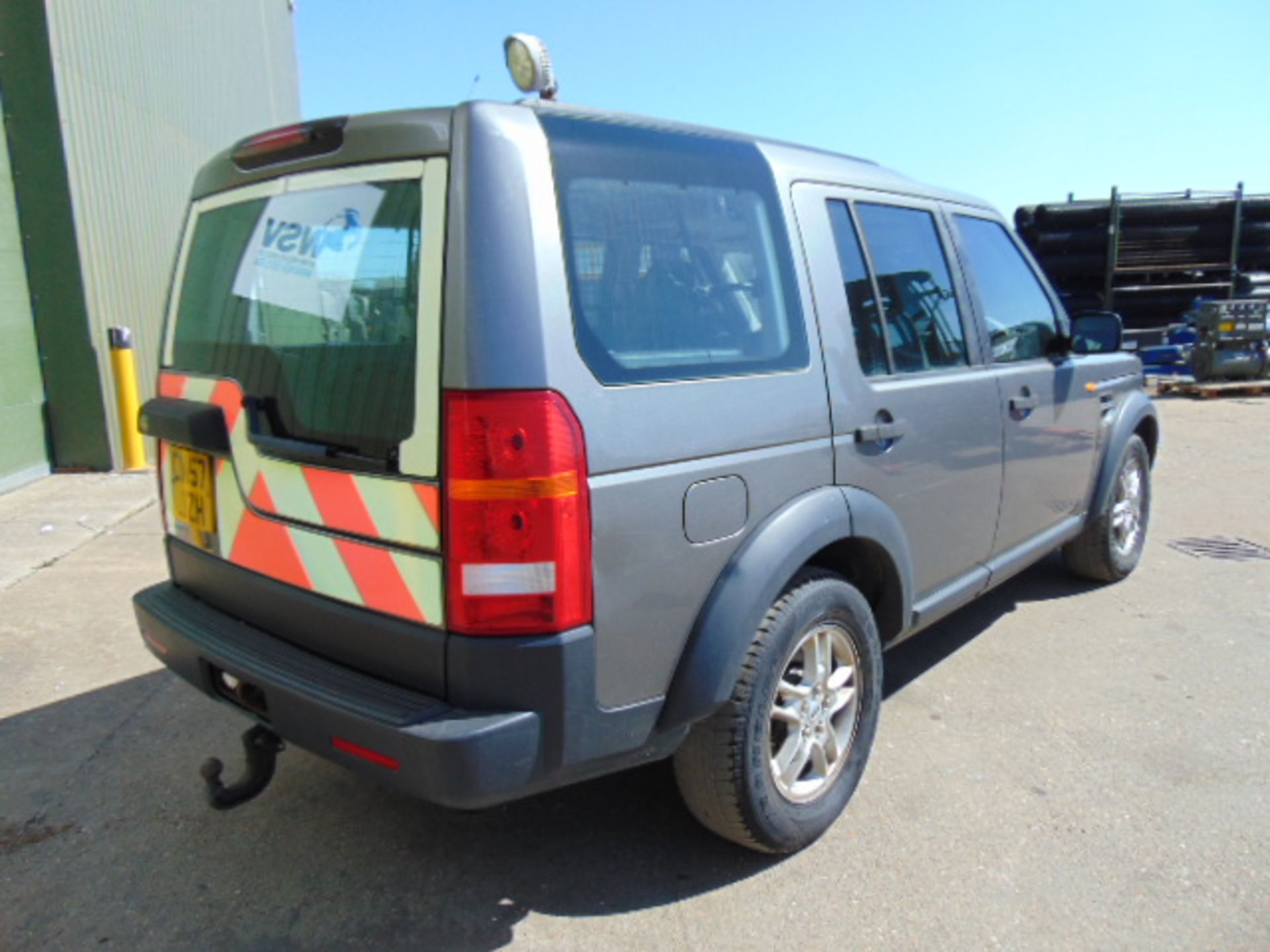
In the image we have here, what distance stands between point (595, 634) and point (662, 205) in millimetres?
1056

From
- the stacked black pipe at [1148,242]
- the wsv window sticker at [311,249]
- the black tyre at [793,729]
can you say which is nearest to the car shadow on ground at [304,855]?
the black tyre at [793,729]

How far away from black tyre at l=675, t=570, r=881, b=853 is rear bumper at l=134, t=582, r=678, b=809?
0.23m

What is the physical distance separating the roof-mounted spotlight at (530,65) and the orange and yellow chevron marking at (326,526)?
1.13 m

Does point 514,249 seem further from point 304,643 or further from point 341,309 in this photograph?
point 304,643

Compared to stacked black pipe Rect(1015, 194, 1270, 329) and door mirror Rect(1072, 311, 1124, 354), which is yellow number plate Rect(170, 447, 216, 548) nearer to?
door mirror Rect(1072, 311, 1124, 354)

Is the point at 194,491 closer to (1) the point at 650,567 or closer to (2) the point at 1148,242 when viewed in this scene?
(1) the point at 650,567

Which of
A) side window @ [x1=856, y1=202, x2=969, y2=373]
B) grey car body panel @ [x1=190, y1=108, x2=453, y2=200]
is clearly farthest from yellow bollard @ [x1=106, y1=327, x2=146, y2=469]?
side window @ [x1=856, y1=202, x2=969, y2=373]

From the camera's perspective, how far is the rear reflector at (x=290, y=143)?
2.13 metres

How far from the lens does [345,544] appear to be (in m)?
2.12

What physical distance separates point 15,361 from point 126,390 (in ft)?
2.60

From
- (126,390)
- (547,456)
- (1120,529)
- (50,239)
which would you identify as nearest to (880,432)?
(547,456)

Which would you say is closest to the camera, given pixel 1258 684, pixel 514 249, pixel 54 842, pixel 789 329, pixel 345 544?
pixel 514 249

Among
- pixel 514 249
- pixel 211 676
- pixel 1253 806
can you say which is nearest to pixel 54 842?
pixel 211 676

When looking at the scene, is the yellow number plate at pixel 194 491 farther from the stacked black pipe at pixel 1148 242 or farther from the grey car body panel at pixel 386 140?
the stacked black pipe at pixel 1148 242
